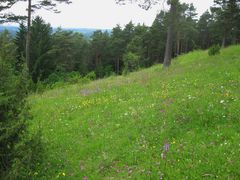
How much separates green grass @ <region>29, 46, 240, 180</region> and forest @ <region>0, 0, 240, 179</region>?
114cm

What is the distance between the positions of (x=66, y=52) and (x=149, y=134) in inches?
2171

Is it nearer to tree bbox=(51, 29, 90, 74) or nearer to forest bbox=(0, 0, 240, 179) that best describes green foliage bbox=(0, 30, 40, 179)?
forest bbox=(0, 0, 240, 179)

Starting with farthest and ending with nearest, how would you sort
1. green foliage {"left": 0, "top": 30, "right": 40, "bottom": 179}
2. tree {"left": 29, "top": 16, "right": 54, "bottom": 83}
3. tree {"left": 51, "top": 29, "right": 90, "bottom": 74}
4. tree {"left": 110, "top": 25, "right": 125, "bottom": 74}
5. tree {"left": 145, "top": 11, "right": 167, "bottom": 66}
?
tree {"left": 110, "top": 25, "right": 125, "bottom": 74} < tree {"left": 51, "top": 29, "right": 90, "bottom": 74} < tree {"left": 145, "top": 11, "right": 167, "bottom": 66} < tree {"left": 29, "top": 16, "right": 54, "bottom": 83} < green foliage {"left": 0, "top": 30, "right": 40, "bottom": 179}

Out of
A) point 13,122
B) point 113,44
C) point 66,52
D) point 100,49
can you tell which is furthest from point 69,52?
point 13,122

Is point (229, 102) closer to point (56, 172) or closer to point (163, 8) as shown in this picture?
point (56, 172)

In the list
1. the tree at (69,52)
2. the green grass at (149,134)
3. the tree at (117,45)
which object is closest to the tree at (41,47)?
the tree at (69,52)

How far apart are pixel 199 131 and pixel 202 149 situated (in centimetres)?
95

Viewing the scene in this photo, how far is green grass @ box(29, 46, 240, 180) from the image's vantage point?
5090 mm

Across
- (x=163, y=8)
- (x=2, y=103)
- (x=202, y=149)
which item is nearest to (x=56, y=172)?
(x=2, y=103)

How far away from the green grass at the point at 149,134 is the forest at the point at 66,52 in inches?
44.7

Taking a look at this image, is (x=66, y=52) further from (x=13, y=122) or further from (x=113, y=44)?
(x=13, y=122)

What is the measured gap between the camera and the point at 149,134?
21.7 feet

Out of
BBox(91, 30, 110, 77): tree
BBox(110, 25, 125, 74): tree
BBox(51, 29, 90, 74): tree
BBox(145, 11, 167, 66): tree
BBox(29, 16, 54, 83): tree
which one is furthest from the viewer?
BBox(91, 30, 110, 77): tree

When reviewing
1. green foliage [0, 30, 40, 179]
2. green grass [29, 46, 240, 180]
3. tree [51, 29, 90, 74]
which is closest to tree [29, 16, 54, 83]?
tree [51, 29, 90, 74]
